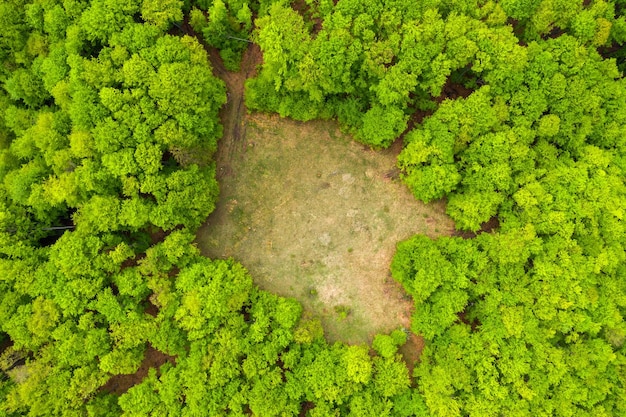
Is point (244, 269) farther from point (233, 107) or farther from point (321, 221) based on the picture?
point (233, 107)

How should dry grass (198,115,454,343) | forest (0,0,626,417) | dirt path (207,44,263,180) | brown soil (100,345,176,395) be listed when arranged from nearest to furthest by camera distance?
forest (0,0,626,417), brown soil (100,345,176,395), dry grass (198,115,454,343), dirt path (207,44,263,180)

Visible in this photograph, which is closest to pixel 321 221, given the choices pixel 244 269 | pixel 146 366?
pixel 244 269

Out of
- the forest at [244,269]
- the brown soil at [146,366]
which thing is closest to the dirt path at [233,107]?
the forest at [244,269]

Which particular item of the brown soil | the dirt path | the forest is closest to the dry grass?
the dirt path

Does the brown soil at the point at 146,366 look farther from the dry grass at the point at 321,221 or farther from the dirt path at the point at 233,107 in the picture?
the dirt path at the point at 233,107

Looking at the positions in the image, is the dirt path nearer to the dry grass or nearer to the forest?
the dry grass

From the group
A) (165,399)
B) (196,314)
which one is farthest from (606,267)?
(165,399)
